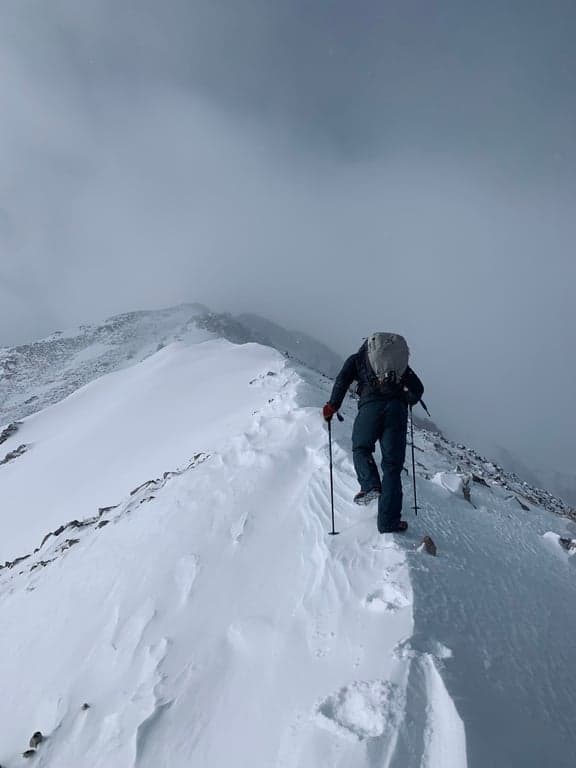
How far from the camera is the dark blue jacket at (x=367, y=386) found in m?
6.04

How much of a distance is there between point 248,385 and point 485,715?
1434 cm

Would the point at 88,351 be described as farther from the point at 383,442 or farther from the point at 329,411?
the point at 383,442

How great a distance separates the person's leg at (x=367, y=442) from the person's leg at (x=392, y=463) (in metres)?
0.13

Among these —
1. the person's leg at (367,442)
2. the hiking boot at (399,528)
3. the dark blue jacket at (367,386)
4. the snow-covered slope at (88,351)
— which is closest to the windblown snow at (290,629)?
the hiking boot at (399,528)

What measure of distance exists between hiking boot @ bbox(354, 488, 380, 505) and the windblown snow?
0.15 meters

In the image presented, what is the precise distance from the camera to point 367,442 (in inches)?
239

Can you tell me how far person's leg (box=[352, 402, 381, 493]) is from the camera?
6047 millimetres

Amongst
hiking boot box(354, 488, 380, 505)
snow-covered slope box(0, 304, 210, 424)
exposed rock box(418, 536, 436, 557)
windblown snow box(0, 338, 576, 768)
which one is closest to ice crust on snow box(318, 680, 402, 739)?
windblown snow box(0, 338, 576, 768)

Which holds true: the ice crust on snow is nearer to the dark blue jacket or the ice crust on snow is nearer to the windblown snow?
the windblown snow

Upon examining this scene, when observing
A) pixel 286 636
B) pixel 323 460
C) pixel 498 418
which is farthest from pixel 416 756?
pixel 498 418

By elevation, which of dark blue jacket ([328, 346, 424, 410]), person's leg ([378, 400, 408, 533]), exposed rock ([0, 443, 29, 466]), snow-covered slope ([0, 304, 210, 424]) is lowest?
snow-covered slope ([0, 304, 210, 424])

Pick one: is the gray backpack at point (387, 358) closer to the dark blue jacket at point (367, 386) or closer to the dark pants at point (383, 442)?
the dark blue jacket at point (367, 386)

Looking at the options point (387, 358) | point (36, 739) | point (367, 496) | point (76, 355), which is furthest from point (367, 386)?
point (76, 355)

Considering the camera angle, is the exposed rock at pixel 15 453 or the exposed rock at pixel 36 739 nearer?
the exposed rock at pixel 36 739
